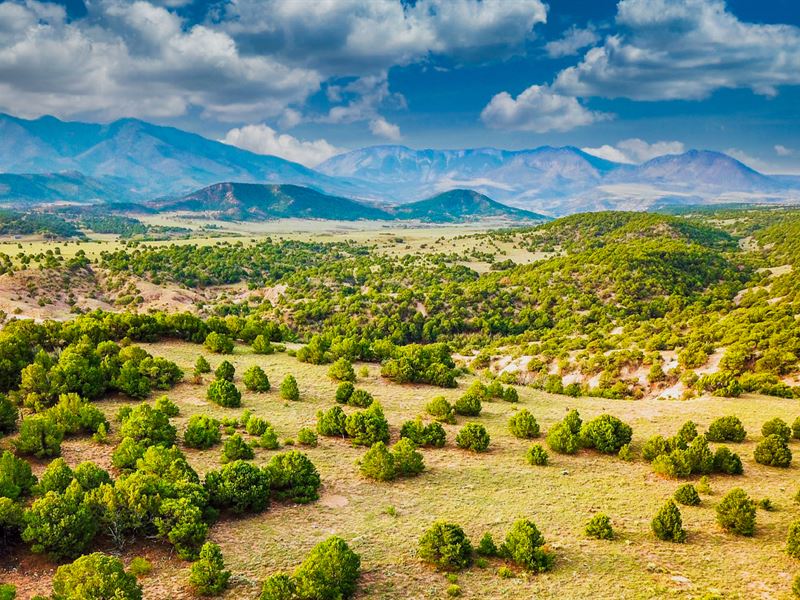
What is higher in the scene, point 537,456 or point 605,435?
point 605,435

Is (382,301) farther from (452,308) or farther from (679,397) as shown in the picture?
(679,397)

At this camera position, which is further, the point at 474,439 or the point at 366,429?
the point at 366,429

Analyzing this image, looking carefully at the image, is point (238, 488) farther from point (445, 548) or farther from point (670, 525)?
point (670, 525)

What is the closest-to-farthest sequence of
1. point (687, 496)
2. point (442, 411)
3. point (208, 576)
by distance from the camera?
point (208, 576)
point (687, 496)
point (442, 411)

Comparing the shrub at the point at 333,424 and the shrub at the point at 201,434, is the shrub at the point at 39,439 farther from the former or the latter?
the shrub at the point at 333,424

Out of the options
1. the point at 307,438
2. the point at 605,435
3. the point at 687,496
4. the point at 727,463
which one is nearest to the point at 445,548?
the point at 687,496

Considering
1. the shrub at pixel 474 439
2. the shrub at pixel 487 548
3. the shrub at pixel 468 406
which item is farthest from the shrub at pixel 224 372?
the shrub at pixel 487 548

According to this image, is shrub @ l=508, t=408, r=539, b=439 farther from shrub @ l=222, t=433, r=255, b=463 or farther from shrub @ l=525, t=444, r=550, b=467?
shrub @ l=222, t=433, r=255, b=463
